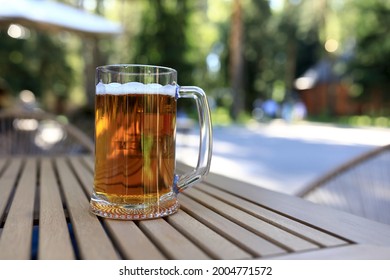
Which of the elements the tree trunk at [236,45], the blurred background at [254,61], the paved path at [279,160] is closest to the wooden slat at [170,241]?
the paved path at [279,160]

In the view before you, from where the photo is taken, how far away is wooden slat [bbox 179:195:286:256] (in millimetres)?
706

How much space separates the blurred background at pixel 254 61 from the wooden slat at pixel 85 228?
7298 millimetres

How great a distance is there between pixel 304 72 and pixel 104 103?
114 ft

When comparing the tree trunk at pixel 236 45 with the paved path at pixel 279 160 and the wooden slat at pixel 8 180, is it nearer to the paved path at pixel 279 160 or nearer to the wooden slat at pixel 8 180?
the paved path at pixel 279 160

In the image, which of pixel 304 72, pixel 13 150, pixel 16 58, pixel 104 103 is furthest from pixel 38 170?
pixel 304 72

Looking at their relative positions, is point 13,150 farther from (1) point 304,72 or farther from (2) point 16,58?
(1) point 304,72

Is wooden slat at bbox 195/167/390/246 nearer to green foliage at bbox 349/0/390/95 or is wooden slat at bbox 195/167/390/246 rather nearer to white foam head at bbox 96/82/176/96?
white foam head at bbox 96/82/176/96

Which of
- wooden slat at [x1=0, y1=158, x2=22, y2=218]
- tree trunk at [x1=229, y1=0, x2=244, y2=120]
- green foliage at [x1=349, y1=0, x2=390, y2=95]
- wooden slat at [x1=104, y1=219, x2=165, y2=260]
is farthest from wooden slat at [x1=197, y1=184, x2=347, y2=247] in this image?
green foliage at [x1=349, y1=0, x2=390, y2=95]

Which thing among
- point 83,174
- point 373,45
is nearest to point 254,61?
point 373,45

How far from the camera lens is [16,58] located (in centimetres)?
2212

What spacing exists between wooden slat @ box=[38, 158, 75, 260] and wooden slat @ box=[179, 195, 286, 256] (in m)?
0.26

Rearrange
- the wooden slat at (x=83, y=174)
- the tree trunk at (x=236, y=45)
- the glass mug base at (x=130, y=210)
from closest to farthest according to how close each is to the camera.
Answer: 1. the glass mug base at (x=130, y=210)
2. the wooden slat at (x=83, y=174)
3. the tree trunk at (x=236, y=45)

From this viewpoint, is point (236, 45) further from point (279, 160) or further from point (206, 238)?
point (206, 238)

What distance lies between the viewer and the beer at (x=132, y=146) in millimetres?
938
